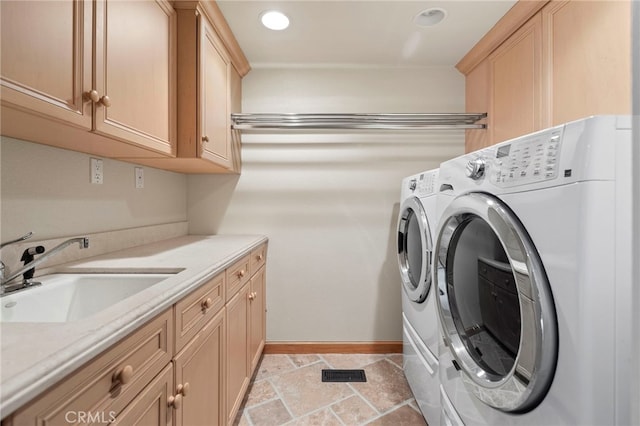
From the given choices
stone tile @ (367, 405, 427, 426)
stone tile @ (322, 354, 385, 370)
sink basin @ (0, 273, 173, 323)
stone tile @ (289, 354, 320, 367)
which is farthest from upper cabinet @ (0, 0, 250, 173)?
stone tile @ (367, 405, 427, 426)

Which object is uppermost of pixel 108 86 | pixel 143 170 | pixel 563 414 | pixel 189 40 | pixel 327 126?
pixel 189 40

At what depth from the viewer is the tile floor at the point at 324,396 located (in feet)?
5.12

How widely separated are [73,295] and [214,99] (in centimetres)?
123

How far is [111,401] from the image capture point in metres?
0.60

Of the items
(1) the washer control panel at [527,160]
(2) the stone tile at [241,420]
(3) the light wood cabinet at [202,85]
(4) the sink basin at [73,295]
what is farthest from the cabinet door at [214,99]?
(2) the stone tile at [241,420]

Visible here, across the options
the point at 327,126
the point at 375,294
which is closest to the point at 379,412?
the point at 375,294

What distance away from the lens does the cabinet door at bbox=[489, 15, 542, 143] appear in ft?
5.14

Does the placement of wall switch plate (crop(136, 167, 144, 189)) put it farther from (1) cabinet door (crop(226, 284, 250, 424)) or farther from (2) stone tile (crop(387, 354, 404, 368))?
(2) stone tile (crop(387, 354, 404, 368))

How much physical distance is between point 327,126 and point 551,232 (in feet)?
5.06

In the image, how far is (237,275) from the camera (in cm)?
148

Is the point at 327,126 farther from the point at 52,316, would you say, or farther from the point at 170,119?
the point at 52,316

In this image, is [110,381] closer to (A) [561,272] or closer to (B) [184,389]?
(B) [184,389]

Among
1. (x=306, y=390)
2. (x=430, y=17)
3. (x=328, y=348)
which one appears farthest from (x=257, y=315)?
(x=430, y=17)

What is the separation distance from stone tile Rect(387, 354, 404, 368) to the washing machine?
1325 mm
